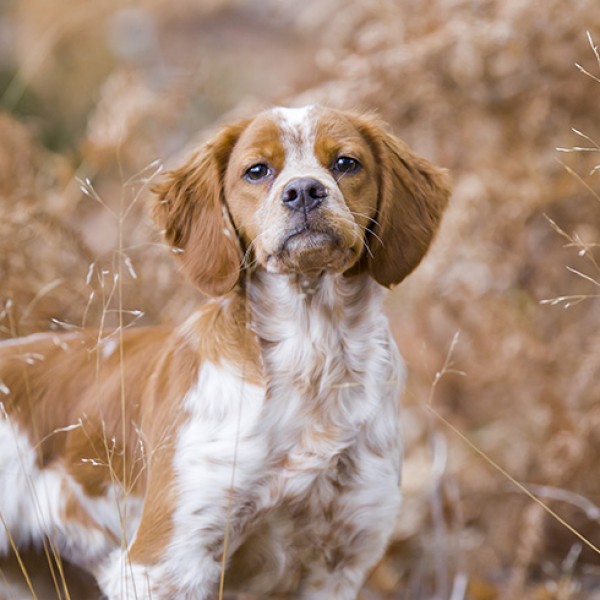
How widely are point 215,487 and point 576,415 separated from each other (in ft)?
6.81

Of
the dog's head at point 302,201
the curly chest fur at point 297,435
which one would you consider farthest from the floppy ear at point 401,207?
the curly chest fur at point 297,435

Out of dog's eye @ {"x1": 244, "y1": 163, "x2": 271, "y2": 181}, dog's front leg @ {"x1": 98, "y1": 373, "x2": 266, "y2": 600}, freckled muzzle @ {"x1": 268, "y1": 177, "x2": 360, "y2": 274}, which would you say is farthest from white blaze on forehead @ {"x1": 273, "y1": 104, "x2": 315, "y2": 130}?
dog's front leg @ {"x1": 98, "y1": 373, "x2": 266, "y2": 600}

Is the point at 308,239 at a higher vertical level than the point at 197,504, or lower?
higher

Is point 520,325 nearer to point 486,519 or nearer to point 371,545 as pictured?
A: point 486,519

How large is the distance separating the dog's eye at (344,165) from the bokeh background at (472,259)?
1.46 metres

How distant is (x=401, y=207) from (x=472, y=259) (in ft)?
5.73

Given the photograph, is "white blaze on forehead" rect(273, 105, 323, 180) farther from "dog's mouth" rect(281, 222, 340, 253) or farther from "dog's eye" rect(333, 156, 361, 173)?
"dog's mouth" rect(281, 222, 340, 253)

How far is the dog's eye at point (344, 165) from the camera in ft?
9.27

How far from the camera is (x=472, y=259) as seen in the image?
4.63 m

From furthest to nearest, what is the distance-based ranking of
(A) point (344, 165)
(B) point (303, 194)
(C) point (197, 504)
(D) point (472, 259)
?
(D) point (472, 259), (A) point (344, 165), (C) point (197, 504), (B) point (303, 194)

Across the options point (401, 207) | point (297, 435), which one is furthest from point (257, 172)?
point (297, 435)

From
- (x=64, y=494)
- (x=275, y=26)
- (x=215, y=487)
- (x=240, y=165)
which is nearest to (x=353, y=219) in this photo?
(x=240, y=165)

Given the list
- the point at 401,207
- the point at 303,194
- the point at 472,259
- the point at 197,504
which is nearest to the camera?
the point at 303,194

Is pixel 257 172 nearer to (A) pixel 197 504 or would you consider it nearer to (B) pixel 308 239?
(B) pixel 308 239
